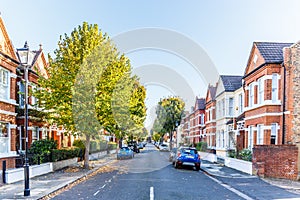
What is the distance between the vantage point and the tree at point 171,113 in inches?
2135

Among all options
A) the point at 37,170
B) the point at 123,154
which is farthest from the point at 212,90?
the point at 37,170

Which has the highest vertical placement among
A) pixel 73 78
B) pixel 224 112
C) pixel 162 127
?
pixel 73 78

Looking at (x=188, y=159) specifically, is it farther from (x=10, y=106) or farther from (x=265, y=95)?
(x=10, y=106)

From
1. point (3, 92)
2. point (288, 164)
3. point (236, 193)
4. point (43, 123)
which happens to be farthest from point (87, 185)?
point (43, 123)

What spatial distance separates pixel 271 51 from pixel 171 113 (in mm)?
34018

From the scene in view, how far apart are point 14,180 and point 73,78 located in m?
7.43

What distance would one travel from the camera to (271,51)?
839 inches

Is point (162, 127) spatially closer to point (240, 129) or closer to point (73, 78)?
point (240, 129)

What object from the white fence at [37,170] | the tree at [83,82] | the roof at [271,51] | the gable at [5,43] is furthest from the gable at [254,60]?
the gable at [5,43]

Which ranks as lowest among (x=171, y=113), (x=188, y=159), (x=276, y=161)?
(x=188, y=159)

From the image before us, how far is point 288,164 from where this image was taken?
15.6 metres

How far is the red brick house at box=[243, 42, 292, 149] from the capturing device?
1956cm

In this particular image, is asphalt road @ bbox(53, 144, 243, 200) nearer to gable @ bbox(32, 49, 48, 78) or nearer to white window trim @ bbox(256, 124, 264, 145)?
white window trim @ bbox(256, 124, 264, 145)

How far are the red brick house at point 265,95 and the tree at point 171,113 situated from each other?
102ft
